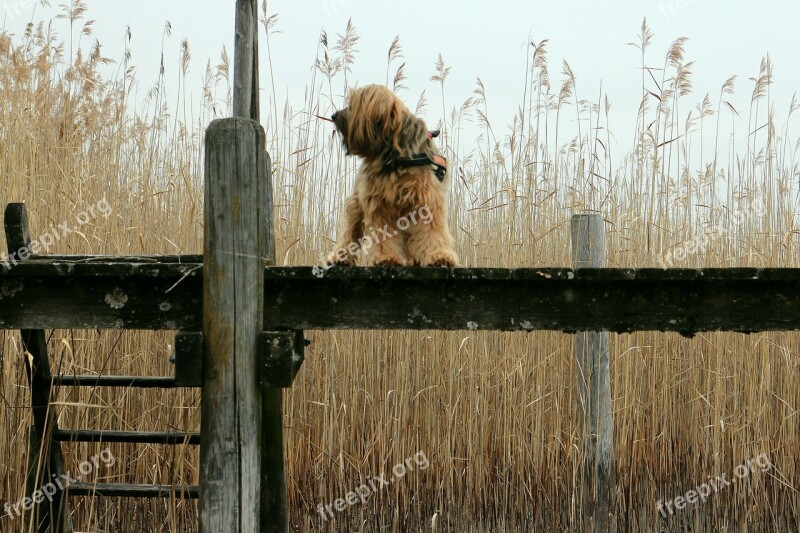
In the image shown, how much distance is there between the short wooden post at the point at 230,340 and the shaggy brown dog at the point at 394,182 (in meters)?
0.43

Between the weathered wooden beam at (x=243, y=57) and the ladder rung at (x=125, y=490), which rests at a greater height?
the weathered wooden beam at (x=243, y=57)

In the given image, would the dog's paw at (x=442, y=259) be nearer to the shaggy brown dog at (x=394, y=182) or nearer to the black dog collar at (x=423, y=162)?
the shaggy brown dog at (x=394, y=182)

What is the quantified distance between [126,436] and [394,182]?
1.46 metres

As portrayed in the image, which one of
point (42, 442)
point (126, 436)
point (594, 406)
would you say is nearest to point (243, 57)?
point (126, 436)

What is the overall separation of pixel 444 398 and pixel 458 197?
1176mm

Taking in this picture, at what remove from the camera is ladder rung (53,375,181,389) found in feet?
9.29

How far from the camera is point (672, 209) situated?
15.0ft

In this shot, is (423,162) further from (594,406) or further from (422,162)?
(594,406)

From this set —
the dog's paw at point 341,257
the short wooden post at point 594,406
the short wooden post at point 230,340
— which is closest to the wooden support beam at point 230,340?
the short wooden post at point 230,340

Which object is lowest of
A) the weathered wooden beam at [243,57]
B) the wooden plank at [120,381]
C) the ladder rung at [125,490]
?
the ladder rung at [125,490]

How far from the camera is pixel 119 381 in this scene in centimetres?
289

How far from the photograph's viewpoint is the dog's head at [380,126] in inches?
96.0

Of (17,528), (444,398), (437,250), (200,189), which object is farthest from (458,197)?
(17,528)

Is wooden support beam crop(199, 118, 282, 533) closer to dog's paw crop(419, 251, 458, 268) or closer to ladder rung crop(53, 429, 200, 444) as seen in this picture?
dog's paw crop(419, 251, 458, 268)
